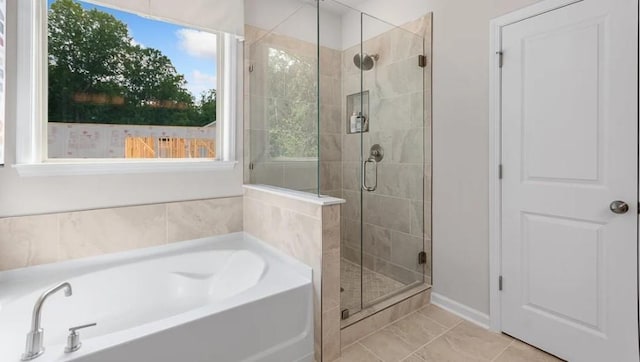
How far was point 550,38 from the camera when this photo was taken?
71.3 inches

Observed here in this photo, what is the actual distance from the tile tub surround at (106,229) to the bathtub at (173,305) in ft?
0.21

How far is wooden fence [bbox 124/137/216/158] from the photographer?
2.22 meters

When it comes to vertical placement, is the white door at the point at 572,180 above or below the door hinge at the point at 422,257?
above

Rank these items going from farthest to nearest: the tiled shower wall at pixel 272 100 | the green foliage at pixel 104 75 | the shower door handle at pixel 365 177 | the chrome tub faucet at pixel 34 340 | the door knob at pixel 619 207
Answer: the shower door handle at pixel 365 177
the tiled shower wall at pixel 272 100
the green foliage at pixel 104 75
the door knob at pixel 619 207
the chrome tub faucet at pixel 34 340

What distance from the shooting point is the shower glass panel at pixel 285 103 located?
2.19m

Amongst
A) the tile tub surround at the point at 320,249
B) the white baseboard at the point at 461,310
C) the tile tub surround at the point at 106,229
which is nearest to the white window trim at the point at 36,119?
the tile tub surround at the point at 106,229

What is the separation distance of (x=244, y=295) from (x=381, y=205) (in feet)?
5.22

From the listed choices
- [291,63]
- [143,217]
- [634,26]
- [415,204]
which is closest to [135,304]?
[143,217]

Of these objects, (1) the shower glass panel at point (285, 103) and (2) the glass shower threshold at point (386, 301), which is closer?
(2) the glass shower threshold at point (386, 301)

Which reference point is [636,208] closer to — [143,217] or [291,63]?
[291,63]

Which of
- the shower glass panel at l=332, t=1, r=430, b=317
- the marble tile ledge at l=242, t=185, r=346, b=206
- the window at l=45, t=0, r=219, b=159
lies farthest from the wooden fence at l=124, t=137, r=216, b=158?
the shower glass panel at l=332, t=1, r=430, b=317

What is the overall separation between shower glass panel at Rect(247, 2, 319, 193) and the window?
340 millimetres

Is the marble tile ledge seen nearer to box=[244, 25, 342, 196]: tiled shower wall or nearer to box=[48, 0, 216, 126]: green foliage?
box=[244, 25, 342, 196]: tiled shower wall

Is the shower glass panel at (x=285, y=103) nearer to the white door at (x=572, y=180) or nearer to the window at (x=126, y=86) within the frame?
the window at (x=126, y=86)
